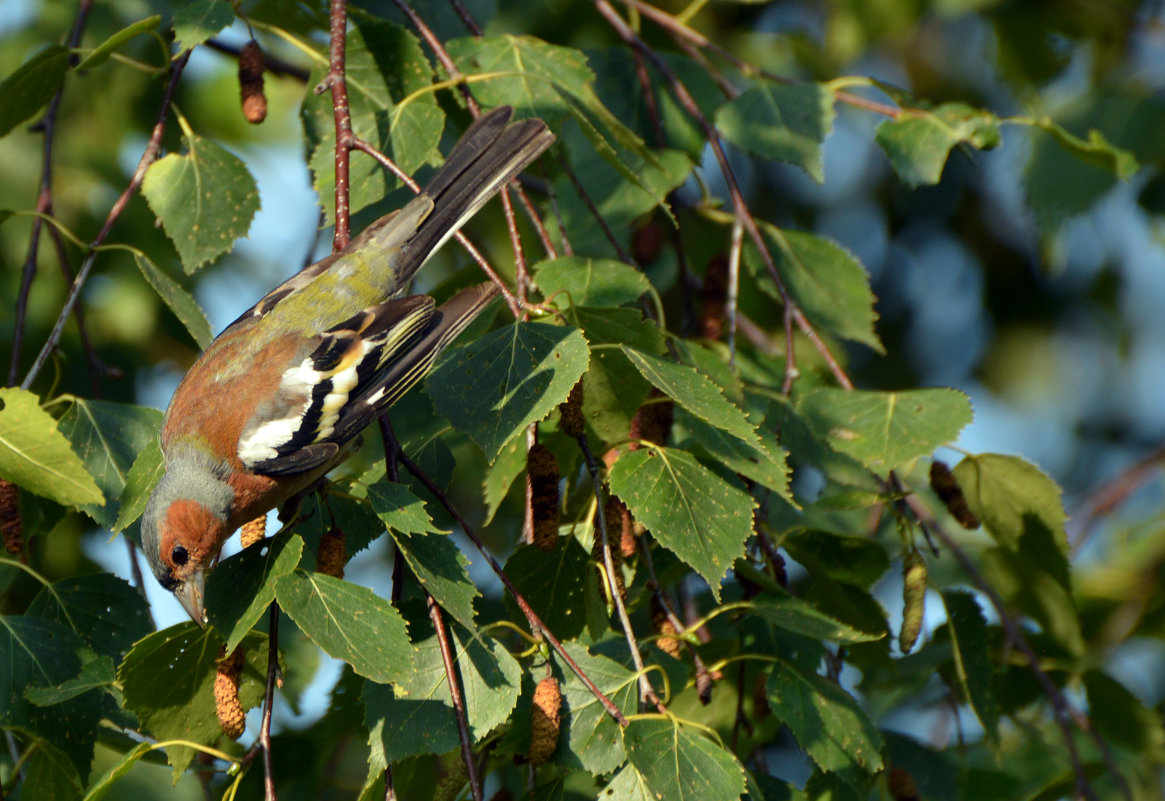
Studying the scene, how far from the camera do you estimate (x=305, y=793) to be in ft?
12.5

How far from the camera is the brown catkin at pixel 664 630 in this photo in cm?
268

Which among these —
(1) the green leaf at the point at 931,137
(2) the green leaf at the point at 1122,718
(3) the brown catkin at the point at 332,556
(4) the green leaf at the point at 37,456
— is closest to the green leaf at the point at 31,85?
(4) the green leaf at the point at 37,456

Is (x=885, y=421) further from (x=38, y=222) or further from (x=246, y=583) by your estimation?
(x=38, y=222)

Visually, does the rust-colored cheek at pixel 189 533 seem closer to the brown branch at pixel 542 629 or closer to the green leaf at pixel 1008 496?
the brown branch at pixel 542 629

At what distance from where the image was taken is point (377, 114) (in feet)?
10.9

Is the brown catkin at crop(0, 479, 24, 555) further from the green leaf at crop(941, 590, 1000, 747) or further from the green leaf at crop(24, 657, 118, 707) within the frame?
the green leaf at crop(941, 590, 1000, 747)

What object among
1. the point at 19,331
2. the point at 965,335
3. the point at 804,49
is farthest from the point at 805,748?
the point at 965,335

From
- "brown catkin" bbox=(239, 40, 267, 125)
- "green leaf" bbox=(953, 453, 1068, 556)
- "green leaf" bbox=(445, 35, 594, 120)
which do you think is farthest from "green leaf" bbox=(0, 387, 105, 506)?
"green leaf" bbox=(953, 453, 1068, 556)

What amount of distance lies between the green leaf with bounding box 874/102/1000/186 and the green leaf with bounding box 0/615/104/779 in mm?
2706

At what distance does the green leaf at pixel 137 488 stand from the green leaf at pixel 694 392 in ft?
3.94

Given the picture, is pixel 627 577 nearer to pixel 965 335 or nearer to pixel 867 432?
pixel 867 432

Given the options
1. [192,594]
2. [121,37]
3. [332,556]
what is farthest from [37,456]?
[121,37]

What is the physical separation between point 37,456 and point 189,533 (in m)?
0.76

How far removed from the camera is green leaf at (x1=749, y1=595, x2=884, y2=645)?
8.18 feet
